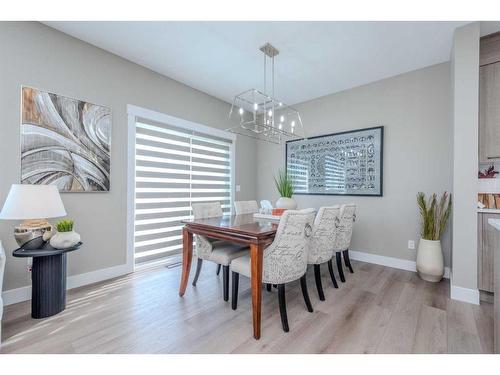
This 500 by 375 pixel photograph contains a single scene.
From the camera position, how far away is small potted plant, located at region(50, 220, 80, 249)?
1.89 meters

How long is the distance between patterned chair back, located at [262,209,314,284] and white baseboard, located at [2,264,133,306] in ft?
6.55

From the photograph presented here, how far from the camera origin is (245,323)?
5.85ft

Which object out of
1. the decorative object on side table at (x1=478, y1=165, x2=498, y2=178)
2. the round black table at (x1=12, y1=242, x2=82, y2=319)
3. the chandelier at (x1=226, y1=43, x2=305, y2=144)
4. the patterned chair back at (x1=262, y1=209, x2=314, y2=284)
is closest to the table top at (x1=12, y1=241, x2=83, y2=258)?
the round black table at (x1=12, y1=242, x2=82, y2=319)

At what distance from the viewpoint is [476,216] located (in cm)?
210

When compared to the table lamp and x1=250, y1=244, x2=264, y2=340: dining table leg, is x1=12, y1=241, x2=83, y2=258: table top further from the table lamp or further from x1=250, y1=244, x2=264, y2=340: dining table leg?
x1=250, y1=244, x2=264, y2=340: dining table leg

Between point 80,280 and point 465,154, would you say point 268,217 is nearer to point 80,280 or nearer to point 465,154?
point 465,154

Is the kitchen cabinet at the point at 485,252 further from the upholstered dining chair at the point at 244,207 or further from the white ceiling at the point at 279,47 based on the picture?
the upholstered dining chair at the point at 244,207

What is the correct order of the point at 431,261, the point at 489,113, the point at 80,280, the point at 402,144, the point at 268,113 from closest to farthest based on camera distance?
the point at 489,113 → the point at 80,280 → the point at 431,261 → the point at 268,113 → the point at 402,144

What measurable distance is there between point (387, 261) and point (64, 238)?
3762 mm

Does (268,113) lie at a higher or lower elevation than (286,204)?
higher

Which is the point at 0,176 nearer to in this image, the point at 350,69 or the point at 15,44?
the point at 15,44

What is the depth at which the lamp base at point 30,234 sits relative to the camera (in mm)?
1877

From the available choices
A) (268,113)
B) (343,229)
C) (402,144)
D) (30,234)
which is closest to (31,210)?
(30,234)
